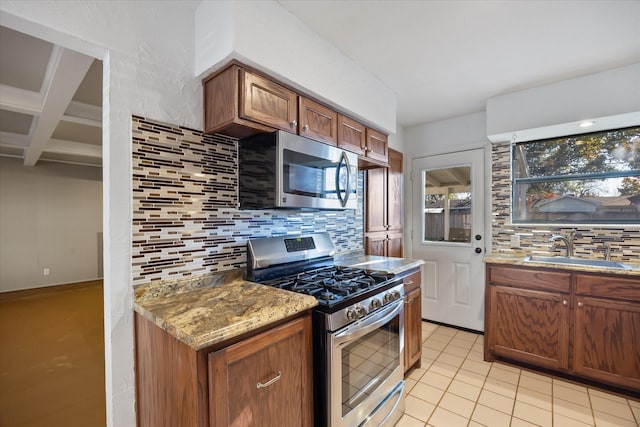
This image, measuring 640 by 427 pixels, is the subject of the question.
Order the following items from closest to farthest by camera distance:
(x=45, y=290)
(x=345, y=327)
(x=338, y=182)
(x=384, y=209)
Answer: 1. (x=345, y=327)
2. (x=338, y=182)
3. (x=384, y=209)
4. (x=45, y=290)

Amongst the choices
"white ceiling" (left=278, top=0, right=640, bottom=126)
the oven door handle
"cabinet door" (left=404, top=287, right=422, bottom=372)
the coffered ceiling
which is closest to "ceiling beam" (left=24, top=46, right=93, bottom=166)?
the coffered ceiling

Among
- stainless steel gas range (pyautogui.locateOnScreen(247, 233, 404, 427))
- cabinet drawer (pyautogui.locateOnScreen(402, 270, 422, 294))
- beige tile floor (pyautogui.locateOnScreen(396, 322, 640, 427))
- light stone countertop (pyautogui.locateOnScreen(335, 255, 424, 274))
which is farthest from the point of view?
cabinet drawer (pyautogui.locateOnScreen(402, 270, 422, 294))

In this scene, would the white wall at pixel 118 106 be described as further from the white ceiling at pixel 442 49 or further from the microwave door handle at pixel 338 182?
the microwave door handle at pixel 338 182

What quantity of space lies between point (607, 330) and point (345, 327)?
215 centimetres

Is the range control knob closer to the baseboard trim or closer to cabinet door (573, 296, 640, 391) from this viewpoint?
cabinet door (573, 296, 640, 391)

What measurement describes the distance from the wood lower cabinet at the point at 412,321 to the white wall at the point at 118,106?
1.79 metres

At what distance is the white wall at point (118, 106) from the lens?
4.00 ft

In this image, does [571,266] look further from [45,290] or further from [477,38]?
[45,290]

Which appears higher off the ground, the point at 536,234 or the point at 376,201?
the point at 376,201

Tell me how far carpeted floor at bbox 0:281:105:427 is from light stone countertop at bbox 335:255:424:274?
78.0 inches

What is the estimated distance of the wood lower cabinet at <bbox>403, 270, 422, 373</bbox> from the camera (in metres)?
2.21

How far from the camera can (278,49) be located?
5.09 ft

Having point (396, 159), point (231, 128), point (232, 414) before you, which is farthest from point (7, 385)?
point (396, 159)

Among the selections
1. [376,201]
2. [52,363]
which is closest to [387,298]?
[376,201]
